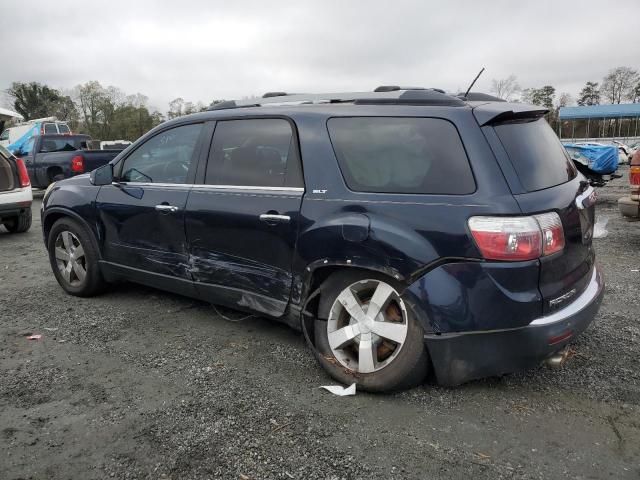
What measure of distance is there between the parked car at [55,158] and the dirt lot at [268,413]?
896cm

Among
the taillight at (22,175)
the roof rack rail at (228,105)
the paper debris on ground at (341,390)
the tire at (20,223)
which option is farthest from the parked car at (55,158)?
the paper debris on ground at (341,390)

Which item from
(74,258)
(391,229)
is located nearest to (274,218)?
(391,229)

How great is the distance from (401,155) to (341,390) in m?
1.45

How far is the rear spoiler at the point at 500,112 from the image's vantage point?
9.21 ft

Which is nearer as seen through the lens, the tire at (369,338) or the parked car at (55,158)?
the tire at (369,338)

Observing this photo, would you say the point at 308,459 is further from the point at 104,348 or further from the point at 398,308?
the point at 104,348

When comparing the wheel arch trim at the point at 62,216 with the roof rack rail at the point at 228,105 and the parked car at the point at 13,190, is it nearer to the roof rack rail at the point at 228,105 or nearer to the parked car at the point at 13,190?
the roof rack rail at the point at 228,105

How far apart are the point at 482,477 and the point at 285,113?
8.04 feet

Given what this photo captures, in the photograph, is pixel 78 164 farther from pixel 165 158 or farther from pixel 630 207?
pixel 630 207

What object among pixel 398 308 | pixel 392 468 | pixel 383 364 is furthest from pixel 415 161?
pixel 392 468

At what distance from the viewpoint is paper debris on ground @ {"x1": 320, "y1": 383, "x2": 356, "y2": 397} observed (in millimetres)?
3031

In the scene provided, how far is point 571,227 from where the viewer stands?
2857 mm

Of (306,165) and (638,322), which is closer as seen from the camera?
(306,165)

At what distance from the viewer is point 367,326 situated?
299cm
